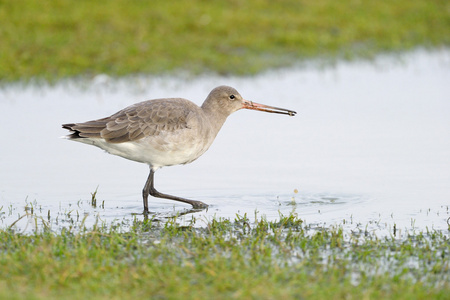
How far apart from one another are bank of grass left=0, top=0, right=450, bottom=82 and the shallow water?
600 mm

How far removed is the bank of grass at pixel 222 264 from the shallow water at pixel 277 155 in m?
0.67

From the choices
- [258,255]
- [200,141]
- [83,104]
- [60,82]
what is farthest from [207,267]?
[60,82]

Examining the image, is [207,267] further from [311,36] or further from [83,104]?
[311,36]

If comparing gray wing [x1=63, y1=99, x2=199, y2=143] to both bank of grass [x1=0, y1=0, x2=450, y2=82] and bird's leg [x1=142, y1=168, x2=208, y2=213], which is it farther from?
bank of grass [x1=0, y1=0, x2=450, y2=82]

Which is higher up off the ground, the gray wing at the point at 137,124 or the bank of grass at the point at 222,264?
the gray wing at the point at 137,124

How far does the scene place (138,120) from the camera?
8523mm

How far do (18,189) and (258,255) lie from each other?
12.9 ft

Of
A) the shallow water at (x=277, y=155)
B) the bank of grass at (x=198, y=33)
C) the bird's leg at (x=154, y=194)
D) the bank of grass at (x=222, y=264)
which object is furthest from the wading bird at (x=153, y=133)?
the bank of grass at (x=198, y=33)

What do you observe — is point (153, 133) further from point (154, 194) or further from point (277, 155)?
point (277, 155)

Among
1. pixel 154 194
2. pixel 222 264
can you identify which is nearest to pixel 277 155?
pixel 154 194

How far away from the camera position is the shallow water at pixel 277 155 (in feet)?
28.2

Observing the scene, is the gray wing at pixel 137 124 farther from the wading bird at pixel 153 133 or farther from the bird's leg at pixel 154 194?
the bird's leg at pixel 154 194

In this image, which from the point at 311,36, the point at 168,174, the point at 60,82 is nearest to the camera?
the point at 168,174

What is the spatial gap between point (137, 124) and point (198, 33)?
8.08 metres
